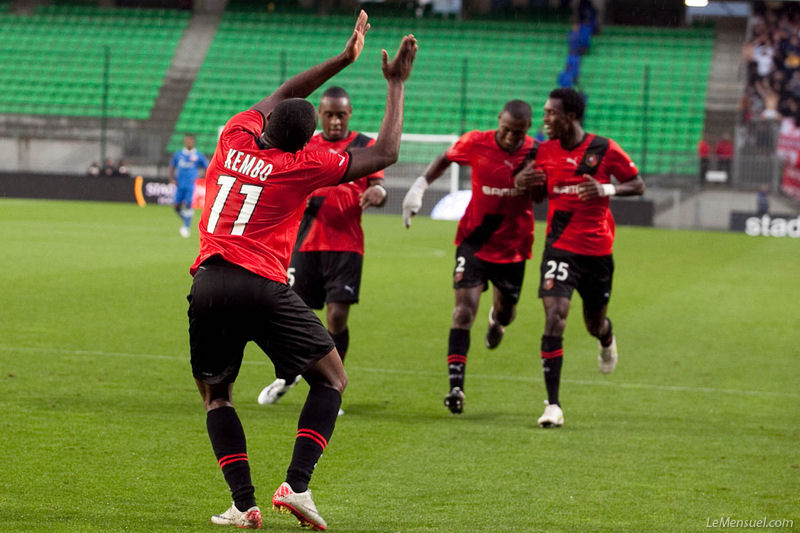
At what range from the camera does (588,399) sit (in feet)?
27.9

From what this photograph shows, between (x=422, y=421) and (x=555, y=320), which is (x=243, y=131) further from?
(x=555, y=320)

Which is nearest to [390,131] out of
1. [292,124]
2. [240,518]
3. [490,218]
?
[292,124]

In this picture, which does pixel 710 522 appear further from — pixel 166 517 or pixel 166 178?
pixel 166 178

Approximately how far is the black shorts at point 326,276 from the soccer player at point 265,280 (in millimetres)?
2989

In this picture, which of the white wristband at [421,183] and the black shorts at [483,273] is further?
the black shorts at [483,273]

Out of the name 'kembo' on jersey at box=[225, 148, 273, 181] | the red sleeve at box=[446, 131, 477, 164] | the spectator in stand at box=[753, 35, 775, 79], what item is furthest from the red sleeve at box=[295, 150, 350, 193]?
the spectator in stand at box=[753, 35, 775, 79]

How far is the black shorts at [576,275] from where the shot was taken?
7.92 meters

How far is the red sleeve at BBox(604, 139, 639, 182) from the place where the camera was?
8125 mm

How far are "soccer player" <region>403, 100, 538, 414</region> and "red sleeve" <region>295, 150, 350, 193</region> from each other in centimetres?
305

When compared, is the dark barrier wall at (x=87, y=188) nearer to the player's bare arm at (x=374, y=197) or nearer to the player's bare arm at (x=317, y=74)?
the player's bare arm at (x=374, y=197)

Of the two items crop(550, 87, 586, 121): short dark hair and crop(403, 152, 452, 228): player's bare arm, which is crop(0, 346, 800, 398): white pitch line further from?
crop(550, 87, 586, 121): short dark hair

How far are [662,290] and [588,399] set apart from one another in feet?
25.7

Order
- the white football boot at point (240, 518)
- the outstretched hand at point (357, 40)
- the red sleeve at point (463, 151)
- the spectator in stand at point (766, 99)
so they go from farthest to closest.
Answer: the spectator in stand at point (766, 99) < the red sleeve at point (463, 151) < the outstretched hand at point (357, 40) < the white football boot at point (240, 518)

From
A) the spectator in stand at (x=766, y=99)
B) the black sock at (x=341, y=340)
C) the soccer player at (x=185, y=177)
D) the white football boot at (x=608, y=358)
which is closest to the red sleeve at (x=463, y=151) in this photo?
the black sock at (x=341, y=340)
